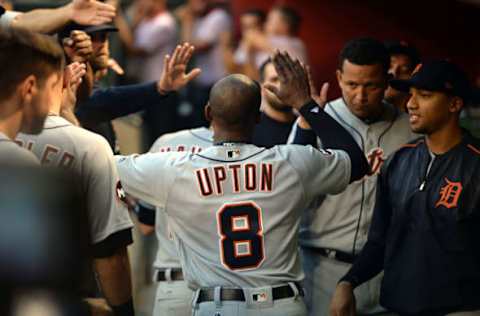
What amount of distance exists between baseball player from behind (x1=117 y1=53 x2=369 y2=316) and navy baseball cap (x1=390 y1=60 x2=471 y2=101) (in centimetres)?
81

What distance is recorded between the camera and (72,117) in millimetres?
4812

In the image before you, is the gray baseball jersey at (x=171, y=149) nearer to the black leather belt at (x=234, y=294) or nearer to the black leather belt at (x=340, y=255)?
the black leather belt at (x=340, y=255)

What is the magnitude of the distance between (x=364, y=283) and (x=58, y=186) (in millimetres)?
3195

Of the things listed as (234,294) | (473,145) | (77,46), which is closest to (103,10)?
(77,46)

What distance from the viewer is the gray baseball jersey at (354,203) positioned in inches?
218

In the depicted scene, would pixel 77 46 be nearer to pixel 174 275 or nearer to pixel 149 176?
pixel 149 176

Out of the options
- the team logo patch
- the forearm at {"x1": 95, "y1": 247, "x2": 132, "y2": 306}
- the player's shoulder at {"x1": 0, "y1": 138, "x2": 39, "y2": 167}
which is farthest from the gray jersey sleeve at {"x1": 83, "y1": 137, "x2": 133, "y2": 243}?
the team logo patch

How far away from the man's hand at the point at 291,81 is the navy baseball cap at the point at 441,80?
592mm

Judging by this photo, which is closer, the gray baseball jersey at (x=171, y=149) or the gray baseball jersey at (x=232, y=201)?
the gray baseball jersey at (x=232, y=201)

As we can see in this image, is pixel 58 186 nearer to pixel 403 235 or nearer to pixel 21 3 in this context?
pixel 403 235

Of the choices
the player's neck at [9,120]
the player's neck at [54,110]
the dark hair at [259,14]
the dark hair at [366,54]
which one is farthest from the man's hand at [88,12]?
the dark hair at [259,14]

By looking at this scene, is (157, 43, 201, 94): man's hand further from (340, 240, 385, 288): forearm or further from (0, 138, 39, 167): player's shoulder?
(0, 138, 39, 167): player's shoulder

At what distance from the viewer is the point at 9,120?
3547mm

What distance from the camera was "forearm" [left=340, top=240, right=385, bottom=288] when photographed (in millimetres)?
5195
